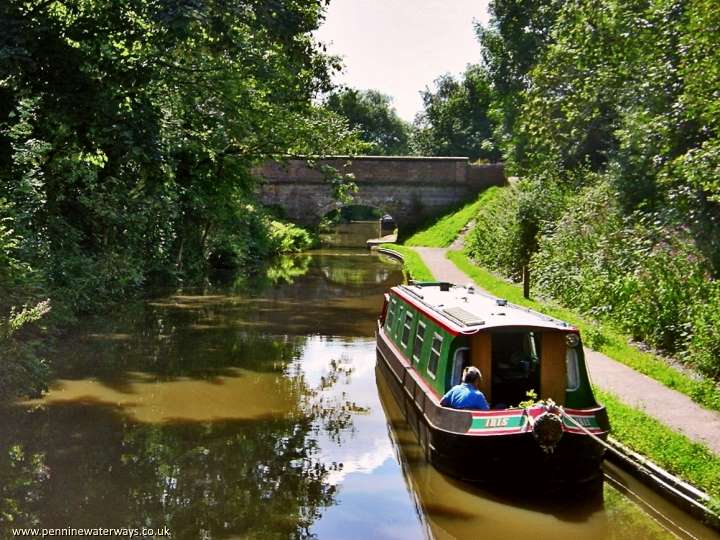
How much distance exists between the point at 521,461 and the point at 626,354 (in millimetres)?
5443

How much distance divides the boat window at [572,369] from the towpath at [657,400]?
1.13 m

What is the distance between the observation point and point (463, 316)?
30.0 ft

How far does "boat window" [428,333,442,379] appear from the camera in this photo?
913 cm

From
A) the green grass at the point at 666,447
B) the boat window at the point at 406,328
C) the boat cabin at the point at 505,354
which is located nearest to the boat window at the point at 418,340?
the boat cabin at the point at 505,354

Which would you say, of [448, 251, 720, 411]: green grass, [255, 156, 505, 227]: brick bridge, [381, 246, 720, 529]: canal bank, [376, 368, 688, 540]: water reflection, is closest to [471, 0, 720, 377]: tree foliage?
[448, 251, 720, 411]: green grass

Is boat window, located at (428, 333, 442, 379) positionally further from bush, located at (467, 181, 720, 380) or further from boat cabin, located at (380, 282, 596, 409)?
bush, located at (467, 181, 720, 380)

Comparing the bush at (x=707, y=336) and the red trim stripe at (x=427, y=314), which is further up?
the red trim stripe at (x=427, y=314)

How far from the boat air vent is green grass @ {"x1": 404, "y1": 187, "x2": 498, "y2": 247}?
89.6 feet

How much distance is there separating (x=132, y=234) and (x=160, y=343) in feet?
18.6

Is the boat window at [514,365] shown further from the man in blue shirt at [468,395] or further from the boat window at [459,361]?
the man in blue shirt at [468,395]

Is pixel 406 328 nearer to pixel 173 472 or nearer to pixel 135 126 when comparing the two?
pixel 173 472

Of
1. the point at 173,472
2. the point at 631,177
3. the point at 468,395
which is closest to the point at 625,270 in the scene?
the point at 631,177

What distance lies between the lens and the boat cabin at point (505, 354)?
838cm

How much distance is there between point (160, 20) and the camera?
1035 cm
